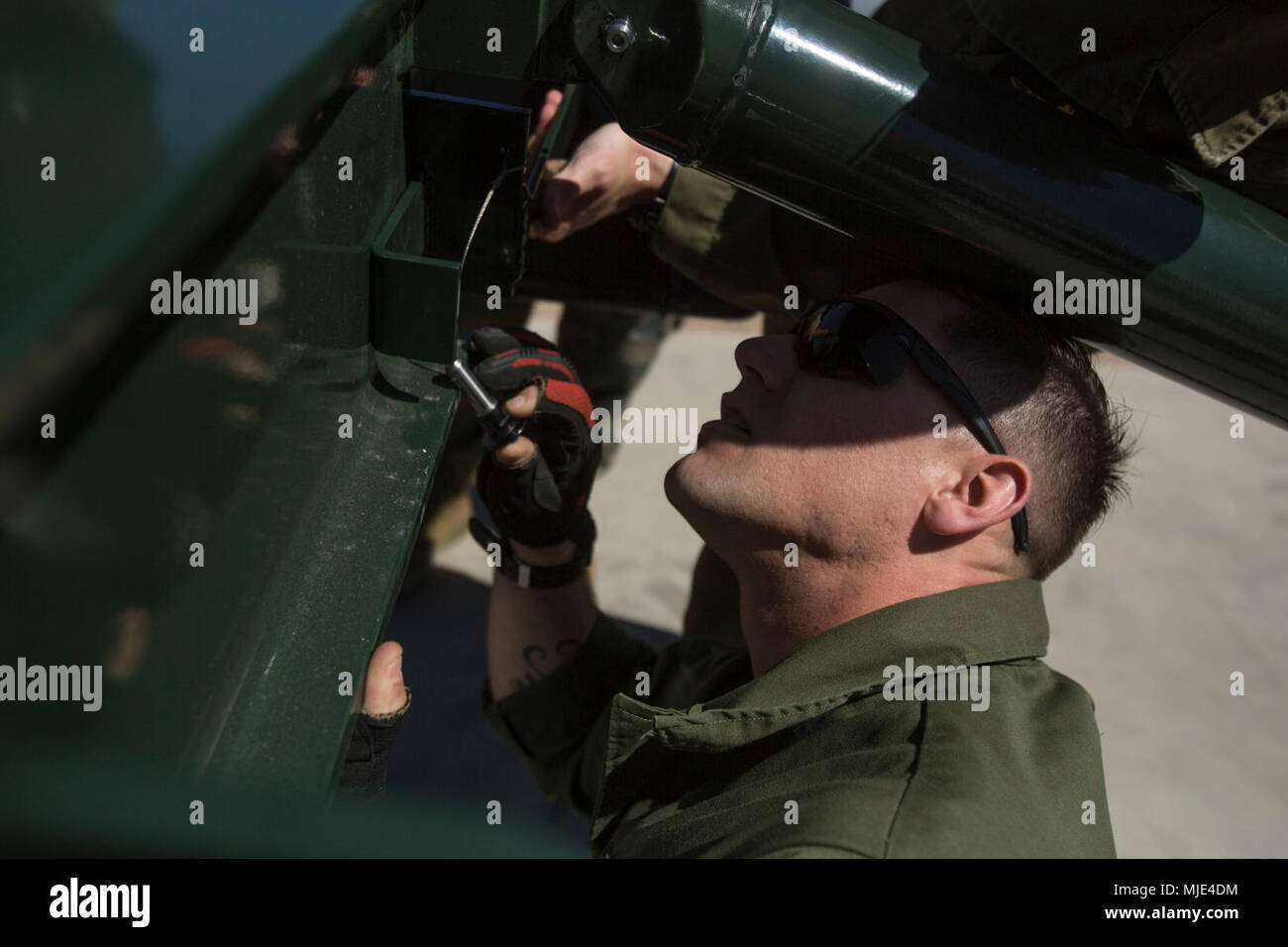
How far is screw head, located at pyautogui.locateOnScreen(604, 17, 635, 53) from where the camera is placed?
134 cm

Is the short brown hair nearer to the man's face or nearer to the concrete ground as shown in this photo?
the man's face

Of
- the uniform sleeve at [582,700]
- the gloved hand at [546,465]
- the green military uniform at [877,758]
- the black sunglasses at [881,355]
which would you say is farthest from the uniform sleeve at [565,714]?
the black sunglasses at [881,355]

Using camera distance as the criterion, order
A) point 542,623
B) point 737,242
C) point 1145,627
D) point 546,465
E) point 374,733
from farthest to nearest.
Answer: point 1145,627
point 737,242
point 542,623
point 546,465
point 374,733

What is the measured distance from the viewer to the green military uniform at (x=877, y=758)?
114 cm

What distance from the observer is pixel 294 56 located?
95 cm

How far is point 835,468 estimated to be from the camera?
154 centimetres

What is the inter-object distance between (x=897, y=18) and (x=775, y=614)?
1308mm

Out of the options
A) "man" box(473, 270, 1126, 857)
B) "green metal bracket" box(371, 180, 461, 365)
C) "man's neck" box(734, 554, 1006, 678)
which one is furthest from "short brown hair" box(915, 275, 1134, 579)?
"green metal bracket" box(371, 180, 461, 365)

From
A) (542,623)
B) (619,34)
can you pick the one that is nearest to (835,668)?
(542,623)

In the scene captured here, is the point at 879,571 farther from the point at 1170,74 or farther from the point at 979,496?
the point at 1170,74

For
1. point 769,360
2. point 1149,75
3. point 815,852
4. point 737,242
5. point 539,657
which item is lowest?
point 815,852

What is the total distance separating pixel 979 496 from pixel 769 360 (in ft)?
1.27

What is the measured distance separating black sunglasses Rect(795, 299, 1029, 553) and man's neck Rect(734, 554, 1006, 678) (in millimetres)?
173

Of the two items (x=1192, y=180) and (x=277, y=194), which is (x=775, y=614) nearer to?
(x=1192, y=180)
